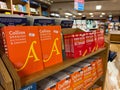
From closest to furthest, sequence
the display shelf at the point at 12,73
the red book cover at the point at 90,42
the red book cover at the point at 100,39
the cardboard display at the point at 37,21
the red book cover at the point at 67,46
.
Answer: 1. the display shelf at the point at 12,73
2. the cardboard display at the point at 37,21
3. the red book cover at the point at 67,46
4. the red book cover at the point at 90,42
5. the red book cover at the point at 100,39

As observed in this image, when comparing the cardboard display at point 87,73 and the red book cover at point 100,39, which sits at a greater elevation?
the red book cover at point 100,39

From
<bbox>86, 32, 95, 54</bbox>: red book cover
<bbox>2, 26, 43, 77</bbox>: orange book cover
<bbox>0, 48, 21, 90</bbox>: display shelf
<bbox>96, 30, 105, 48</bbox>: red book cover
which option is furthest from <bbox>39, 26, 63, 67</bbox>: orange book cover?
<bbox>96, 30, 105, 48</bbox>: red book cover

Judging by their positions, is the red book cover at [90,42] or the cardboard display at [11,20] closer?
the cardboard display at [11,20]

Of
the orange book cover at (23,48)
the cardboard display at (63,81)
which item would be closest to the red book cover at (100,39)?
the cardboard display at (63,81)

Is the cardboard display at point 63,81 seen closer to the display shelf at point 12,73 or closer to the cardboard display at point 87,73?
the cardboard display at point 87,73

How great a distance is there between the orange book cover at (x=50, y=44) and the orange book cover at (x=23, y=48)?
5cm

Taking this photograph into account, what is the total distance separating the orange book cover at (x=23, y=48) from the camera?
2.51 ft

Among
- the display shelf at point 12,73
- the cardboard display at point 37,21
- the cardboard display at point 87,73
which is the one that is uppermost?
the cardboard display at point 37,21

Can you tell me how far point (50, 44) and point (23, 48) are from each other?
0.81 ft

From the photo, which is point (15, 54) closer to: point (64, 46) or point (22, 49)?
point (22, 49)

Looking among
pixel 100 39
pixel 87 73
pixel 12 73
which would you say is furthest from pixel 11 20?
pixel 100 39

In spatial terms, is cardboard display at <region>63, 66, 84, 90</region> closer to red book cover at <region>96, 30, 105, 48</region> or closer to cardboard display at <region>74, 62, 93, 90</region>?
cardboard display at <region>74, 62, 93, 90</region>

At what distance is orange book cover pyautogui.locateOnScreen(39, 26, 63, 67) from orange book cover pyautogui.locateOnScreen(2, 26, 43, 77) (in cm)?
5

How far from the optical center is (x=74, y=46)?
130 centimetres
